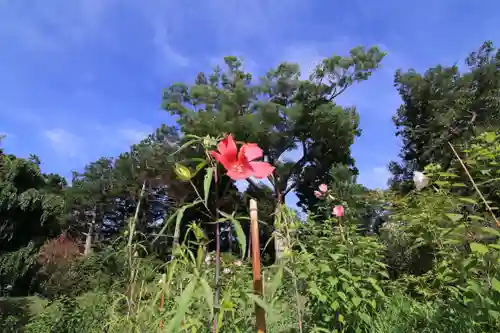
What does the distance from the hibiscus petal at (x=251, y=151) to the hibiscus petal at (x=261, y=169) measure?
0.02m

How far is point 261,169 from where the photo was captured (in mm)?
847

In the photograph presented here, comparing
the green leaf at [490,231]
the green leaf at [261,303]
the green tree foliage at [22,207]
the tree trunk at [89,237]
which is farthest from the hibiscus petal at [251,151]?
the tree trunk at [89,237]

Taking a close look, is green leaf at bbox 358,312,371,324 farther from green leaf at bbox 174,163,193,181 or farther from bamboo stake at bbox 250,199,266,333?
green leaf at bbox 174,163,193,181

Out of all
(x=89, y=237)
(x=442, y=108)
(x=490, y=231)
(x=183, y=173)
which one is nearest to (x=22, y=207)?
(x=89, y=237)

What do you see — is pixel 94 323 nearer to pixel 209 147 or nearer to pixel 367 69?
pixel 209 147

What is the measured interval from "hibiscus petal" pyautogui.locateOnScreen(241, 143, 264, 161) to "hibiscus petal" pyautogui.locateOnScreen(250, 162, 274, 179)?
0.02 m

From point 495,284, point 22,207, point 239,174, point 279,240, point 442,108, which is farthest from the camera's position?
point 442,108

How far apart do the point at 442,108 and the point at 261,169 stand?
38.1 feet

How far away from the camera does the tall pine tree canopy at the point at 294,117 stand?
13141 millimetres

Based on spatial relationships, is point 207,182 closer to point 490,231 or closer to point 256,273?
point 256,273

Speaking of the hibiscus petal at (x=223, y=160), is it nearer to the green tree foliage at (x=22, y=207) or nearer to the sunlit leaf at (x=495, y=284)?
the sunlit leaf at (x=495, y=284)

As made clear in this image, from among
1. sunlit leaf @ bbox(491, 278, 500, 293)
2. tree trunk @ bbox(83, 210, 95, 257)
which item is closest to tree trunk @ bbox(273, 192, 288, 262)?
sunlit leaf @ bbox(491, 278, 500, 293)

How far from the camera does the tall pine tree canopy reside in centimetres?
1314

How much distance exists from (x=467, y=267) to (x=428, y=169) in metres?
1.11
